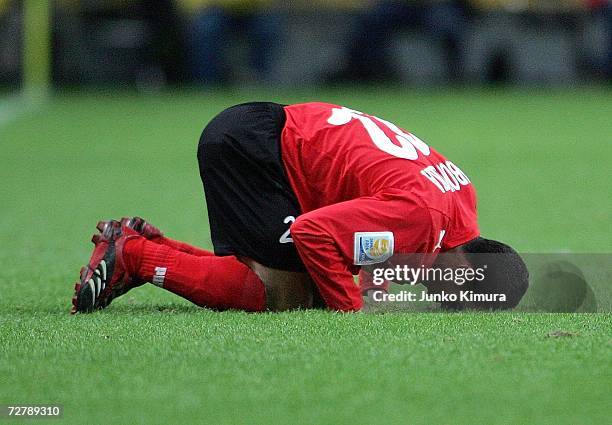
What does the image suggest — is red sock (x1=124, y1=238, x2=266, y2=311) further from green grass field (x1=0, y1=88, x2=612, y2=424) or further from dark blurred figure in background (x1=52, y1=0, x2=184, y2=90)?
dark blurred figure in background (x1=52, y1=0, x2=184, y2=90)

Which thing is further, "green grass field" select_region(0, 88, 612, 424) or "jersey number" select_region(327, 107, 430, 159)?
"jersey number" select_region(327, 107, 430, 159)

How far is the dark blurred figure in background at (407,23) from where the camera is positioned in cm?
1747

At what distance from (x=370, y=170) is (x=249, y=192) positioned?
45 centimetres

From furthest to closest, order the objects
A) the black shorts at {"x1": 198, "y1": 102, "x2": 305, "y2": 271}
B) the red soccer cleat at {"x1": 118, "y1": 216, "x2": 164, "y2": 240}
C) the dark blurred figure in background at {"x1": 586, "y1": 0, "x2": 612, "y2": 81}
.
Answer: the dark blurred figure in background at {"x1": 586, "y1": 0, "x2": 612, "y2": 81}, the red soccer cleat at {"x1": 118, "y1": 216, "x2": 164, "y2": 240}, the black shorts at {"x1": 198, "y1": 102, "x2": 305, "y2": 271}

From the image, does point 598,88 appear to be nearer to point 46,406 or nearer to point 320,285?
point 320,285

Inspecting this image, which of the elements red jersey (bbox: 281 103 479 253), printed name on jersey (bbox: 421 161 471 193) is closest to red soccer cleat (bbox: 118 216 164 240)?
red jersey (bbox: 281 103 479 253)

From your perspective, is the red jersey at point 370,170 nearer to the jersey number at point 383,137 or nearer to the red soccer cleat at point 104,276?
the jersey number at point 383,137

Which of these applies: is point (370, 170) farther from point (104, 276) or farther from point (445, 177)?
point (104, 276)

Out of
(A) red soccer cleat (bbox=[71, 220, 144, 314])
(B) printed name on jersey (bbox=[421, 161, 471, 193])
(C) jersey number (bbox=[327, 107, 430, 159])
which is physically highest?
(C) jersey number (bbox=[327, 107, 430, 159])

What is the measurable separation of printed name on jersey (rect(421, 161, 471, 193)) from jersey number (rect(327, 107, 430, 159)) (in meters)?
0.08

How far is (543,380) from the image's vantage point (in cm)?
352

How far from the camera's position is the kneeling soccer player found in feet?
14.7

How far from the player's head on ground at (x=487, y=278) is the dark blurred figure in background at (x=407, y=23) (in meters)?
13.1

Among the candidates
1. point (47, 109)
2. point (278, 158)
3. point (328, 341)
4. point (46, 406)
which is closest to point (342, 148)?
point (278, 158)
